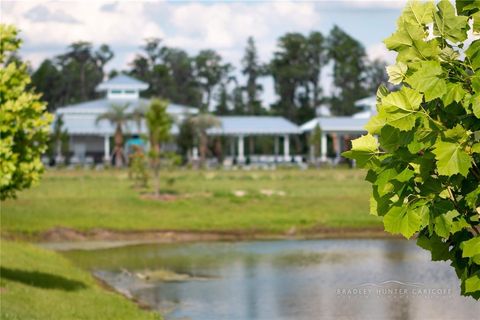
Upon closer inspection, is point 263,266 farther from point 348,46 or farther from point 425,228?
point 348,46

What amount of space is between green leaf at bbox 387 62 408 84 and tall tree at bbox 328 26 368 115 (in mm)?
99277

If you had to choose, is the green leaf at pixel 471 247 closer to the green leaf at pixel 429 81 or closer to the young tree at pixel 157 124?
the green leaf at pixel 429 81

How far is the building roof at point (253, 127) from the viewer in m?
81.4

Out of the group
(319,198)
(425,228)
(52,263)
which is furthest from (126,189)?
(425,228)

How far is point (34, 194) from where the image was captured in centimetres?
4569

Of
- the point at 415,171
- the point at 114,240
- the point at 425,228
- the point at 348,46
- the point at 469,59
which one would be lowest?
the point at 114,240

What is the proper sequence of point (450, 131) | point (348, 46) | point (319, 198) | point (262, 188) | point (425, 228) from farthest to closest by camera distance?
point (348, 46) → point (262, 188) → point (319, 198) → point (425, 228) → point (450, 131)

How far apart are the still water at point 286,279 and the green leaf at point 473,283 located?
11508mm

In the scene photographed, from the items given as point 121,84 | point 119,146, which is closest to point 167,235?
point 119,146

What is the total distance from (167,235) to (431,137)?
29.9 meters

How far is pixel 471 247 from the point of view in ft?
21.7

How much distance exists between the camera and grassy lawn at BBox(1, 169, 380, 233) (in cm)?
3709

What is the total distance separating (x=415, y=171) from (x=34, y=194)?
40632mm

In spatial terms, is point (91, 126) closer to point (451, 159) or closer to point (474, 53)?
point (474, 53)
